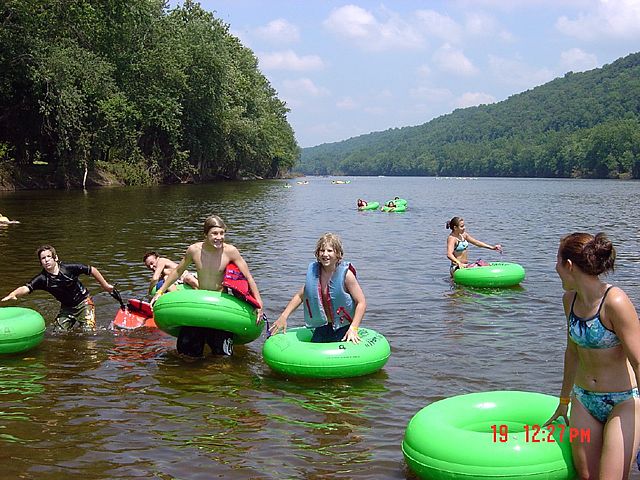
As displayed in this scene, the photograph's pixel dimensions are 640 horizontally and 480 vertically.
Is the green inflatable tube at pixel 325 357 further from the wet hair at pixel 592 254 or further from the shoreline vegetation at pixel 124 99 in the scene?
the shoreline vegetation at pixel 124 99

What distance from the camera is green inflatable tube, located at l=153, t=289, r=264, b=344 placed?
22.5 feet

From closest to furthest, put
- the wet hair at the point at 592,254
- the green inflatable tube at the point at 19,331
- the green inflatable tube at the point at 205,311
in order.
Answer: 1. the wet hair at the point at 592,254
2. the green inflatable tube at the point at 205,311
3. the green inflatable tube at the point at 19,331

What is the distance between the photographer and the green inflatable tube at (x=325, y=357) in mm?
6406

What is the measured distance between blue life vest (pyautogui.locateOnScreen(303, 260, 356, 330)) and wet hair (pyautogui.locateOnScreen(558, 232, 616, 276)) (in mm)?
2922

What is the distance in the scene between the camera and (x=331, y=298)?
6.61 meters

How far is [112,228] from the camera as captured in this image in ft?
65.6

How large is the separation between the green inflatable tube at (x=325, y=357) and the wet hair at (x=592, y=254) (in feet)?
9.61

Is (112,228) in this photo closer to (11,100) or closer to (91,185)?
(11,100)

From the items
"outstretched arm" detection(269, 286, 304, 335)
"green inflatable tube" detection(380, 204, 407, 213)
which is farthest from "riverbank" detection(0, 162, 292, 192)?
"outstretched arm" detection(269, 286, 304, 335)

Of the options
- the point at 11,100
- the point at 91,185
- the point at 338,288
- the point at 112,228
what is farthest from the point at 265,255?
the point at 91,185

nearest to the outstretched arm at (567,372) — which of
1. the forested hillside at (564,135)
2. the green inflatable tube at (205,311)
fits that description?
the green inflatable tube at (205,311)

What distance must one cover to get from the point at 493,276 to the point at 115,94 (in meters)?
32.6

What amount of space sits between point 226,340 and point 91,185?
38134mm
